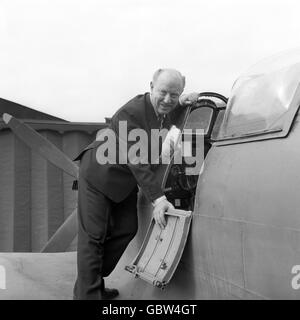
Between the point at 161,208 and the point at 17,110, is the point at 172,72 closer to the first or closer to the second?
the point at 161,208

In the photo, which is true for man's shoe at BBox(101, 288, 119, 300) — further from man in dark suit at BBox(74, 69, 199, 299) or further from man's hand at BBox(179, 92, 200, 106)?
man's hand at BBox(179, 92, 200, 106)

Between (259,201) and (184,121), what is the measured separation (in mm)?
1142

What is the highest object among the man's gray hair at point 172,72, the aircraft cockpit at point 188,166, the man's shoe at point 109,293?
the man's gray hair at point 172,72

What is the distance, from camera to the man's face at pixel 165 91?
2.56 metres

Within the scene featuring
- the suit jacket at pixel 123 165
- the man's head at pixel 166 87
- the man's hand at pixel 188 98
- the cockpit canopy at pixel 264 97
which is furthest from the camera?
the man's hand at pixel 188 98

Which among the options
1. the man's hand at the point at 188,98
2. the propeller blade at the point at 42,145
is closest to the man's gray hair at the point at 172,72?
the man's hand at the point at 188,98

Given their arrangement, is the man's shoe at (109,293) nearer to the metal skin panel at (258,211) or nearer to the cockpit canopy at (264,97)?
the metal skin panel at (258,211)

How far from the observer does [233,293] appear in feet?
6.81

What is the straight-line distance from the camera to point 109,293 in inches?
119

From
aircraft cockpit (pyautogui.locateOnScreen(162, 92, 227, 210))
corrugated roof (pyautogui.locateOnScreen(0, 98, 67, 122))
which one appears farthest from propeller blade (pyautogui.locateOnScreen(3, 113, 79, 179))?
corrugated roof (pyautogui.locateOnScreen(0, 98, 67, 122))

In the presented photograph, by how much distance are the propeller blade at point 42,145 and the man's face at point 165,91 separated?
2711 millimetres

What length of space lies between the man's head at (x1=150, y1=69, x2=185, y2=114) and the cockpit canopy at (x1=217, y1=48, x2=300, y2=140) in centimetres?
29

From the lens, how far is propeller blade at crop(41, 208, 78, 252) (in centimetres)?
486
